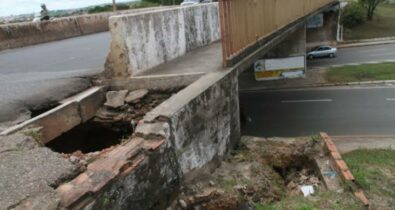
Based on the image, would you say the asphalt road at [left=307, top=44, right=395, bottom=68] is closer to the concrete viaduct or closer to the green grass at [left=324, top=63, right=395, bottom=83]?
the green grass at [left=324, top=63, right=395, bottom=83]

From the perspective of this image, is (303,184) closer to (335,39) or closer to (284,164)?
(284,164)

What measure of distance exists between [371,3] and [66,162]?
170 ft

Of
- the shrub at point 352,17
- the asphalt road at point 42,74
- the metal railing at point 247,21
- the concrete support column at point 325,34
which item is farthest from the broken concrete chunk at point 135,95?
the shrub at point 352,17

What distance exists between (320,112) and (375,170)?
8.68 metres

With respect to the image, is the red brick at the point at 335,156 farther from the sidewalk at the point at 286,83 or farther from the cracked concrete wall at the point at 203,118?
the sidewalk at the point at 286,83

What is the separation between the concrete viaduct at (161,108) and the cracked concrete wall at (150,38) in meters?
0.02

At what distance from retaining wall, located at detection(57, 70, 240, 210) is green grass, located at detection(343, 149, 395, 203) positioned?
2758 millimetres

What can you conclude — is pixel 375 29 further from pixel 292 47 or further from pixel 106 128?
pixel 106 128

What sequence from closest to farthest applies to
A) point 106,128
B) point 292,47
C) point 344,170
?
point 344,170 → point 106,128 → point 292,47

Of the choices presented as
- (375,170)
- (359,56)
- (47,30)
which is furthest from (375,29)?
(47,30)

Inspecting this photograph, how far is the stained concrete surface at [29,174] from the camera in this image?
3441 millimetres

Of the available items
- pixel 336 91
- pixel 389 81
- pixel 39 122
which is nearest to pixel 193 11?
pixel 39 122

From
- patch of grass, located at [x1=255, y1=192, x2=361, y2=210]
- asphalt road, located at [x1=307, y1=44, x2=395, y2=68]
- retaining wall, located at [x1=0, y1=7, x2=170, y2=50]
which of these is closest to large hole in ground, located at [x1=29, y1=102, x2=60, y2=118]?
patch of grass, located at [x1=255, y1=192, x2=361, y2=210]

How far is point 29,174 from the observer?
152 inches
